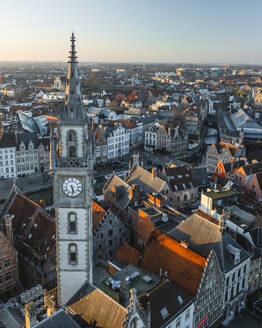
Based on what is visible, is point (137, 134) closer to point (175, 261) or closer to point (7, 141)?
point (7, 141)

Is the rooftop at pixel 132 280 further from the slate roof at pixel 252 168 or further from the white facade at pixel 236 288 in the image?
the slate roof at pixel 252 168

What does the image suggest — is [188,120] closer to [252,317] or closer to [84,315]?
[252,317]

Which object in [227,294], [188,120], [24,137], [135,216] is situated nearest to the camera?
[227,294]

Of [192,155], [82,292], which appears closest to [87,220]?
[82,292]

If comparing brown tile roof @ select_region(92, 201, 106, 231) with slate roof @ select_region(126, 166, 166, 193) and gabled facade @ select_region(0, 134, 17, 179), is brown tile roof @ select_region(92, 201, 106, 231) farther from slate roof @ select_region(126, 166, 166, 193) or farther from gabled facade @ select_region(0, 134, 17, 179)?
gabled facade @ select_region(0, 134, 17, 179)

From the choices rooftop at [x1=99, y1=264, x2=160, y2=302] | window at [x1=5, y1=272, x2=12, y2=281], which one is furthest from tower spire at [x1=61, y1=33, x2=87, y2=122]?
window at [x1=5, y1=272, x2=12, y2=281]

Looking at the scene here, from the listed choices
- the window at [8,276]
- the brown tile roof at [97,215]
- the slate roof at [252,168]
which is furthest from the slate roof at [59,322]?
the slate roof at [252,168]
